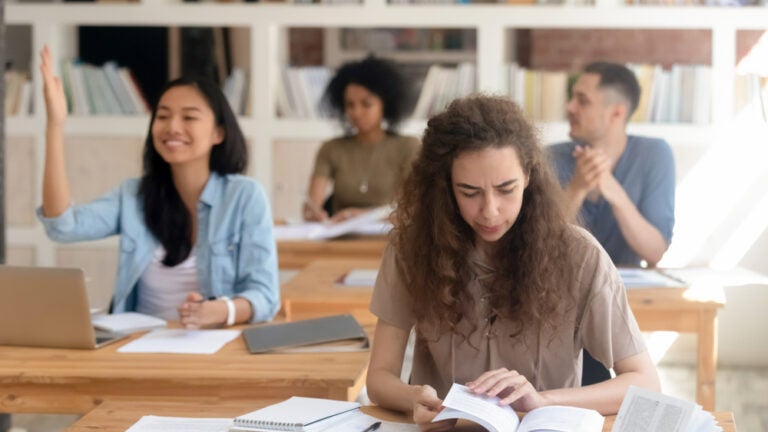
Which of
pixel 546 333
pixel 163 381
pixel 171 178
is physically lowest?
pixel 163 381

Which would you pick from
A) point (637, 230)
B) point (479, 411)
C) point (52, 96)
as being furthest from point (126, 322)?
point (637, 230)

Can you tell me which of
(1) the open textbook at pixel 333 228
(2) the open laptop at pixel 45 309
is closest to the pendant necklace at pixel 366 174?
(1) the open textbook at pixel 333 228

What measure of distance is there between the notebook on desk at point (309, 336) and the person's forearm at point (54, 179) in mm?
699

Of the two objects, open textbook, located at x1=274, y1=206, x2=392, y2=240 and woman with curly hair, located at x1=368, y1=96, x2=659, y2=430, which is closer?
woman with curly hair, located at x1=368, y1=96, x2=659, y2=430

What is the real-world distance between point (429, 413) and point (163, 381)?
649mm

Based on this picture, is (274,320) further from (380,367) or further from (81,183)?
(81,183)

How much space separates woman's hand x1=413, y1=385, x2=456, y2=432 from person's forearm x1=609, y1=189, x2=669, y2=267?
179 centimetres

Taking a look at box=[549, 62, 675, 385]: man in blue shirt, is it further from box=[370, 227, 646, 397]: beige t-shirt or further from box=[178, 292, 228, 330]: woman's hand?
box=[370, 227, 646, 397]: beige t-shirt

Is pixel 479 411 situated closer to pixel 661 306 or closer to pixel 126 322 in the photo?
pixel 126 322

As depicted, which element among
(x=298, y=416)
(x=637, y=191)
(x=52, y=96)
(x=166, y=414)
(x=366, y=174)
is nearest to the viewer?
(x=298, y=416)

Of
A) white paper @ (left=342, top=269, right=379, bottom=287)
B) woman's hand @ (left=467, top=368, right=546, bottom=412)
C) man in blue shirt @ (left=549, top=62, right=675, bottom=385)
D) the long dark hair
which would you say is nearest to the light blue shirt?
man in blue shirt @ (left=549, top=62, right=675, bottom=385)

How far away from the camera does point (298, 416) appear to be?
1.75 meters

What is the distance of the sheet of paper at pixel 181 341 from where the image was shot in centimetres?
236

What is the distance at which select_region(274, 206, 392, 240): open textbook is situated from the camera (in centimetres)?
411
